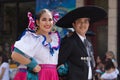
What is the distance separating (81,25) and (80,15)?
4.6 inches

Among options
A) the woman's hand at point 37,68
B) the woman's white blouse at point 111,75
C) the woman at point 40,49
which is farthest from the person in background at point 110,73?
the woman's hand at point 37,68

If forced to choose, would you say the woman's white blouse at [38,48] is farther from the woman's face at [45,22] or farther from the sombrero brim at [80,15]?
the sombrero brim at [80,15]

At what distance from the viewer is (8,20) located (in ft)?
50.8

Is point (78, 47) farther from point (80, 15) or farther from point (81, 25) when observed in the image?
point (80, 15)

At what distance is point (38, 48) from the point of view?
177 inches

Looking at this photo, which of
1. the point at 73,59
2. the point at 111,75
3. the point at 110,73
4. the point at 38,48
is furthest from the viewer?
the point at 110,73

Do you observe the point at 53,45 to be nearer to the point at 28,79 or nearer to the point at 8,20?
the point at 28,79

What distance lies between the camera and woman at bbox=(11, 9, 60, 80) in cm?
441

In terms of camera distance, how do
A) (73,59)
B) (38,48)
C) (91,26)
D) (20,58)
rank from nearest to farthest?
(20,58), (38,48), (73,59), (91,26)

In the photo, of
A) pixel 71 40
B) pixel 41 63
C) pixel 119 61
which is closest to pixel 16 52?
pixel 41 63

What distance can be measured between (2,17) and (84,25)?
1103cm

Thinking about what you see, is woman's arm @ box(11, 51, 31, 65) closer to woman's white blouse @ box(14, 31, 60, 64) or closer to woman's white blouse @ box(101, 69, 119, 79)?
woman's white blouse @ box(14, 31, 60, 64)

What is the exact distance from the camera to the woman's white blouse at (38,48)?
4425 mm

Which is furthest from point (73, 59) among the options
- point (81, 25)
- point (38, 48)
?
point (38, 48)
